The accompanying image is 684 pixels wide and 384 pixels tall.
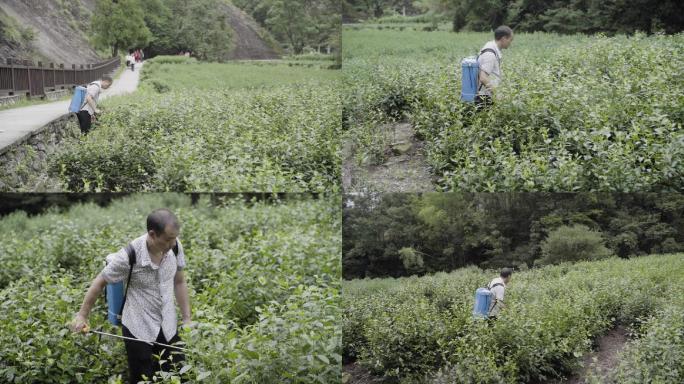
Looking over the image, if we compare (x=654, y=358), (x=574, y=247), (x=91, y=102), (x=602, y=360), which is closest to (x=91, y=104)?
(x=91, y=102)

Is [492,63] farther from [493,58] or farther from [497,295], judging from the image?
[497,295]

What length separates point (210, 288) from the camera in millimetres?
5461

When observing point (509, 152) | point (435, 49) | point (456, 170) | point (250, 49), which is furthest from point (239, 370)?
point (435, 49)

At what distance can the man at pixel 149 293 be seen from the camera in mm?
4246

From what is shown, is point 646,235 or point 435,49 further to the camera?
point 435,49

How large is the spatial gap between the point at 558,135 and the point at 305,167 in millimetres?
2399

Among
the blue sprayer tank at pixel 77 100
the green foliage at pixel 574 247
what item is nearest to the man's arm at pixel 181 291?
the green foliage at pixel 574 247

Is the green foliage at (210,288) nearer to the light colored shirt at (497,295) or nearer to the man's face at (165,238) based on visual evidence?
the man's face at (165,238)

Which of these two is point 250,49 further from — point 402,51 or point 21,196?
point 21,196

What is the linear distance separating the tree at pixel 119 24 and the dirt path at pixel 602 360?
4.93 m

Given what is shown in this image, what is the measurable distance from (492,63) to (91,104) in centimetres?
384

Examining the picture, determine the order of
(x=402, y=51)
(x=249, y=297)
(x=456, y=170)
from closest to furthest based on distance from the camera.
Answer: (x=249, y=297), (x=456, y=170), (x=402, y=51)

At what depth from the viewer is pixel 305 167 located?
6812 mm

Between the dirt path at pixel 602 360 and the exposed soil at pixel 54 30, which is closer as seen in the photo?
the dirt path at pixel 602 360
